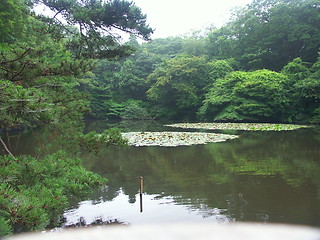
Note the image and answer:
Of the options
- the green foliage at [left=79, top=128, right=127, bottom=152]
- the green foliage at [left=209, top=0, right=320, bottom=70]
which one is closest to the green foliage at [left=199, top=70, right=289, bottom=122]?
the green foliage at [left=209, top=0, right=320, bottom=70]

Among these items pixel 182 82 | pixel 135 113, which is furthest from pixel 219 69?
pixel 135 113

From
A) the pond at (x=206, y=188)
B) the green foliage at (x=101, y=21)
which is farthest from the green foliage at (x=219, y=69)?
the green foliage at (x=101, y=21)

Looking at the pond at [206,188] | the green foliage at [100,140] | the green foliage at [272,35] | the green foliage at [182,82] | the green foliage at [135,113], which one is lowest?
the pond at [206,188]

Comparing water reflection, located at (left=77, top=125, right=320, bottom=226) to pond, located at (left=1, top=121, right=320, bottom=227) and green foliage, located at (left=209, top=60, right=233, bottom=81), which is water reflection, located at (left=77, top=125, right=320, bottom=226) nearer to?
pond, located at (left=1, top=121, right=320, bottom=227)

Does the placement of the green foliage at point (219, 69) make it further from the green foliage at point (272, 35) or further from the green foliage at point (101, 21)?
the green foliage at point (101, 21)

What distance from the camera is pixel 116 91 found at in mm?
28531

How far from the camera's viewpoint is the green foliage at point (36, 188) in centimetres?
180

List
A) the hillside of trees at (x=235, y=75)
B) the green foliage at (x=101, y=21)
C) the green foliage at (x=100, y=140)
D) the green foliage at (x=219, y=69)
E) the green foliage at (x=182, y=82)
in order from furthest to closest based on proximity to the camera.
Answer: the green foliage at (x=219, y=69), the green foliage at (x=182, y=82), the hillside of trees at (x=235, y=75), the green foliage at (x=101, y=21), the green foliage at (x=100, y=140)

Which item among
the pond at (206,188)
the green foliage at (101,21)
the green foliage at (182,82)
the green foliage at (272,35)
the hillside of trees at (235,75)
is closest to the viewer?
the pond at (206,188)

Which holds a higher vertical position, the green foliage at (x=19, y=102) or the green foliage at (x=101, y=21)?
the green foliage at (x=101, y=21)

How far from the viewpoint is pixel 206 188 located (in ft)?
14.5

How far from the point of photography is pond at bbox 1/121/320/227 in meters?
3.38

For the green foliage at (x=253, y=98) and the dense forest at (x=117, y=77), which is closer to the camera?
the dense forest at (x=117, y=77)

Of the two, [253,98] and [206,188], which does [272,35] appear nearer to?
[253,98]
